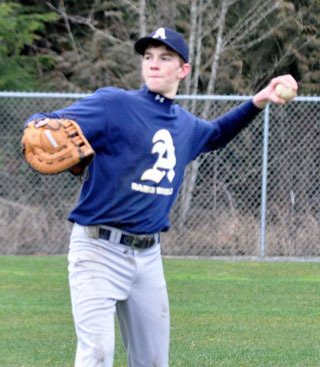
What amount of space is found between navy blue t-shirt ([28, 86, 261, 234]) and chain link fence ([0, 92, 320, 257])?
7.58m

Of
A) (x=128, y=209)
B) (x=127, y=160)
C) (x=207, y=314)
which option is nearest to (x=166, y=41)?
(x=127, y=160)

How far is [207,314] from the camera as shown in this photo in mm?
8508

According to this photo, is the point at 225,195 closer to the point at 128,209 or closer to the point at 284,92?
the point at 284,92

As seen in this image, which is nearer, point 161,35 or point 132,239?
point 132,239

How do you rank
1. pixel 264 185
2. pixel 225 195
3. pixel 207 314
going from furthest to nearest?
pixel 225 195 < pixel 264 185 < pixel 207 314

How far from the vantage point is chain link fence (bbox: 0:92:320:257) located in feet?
41.7

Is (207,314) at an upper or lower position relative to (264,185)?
lower

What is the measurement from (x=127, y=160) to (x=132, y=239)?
0.38 metres

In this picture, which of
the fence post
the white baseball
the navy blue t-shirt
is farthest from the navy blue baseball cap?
the fence post

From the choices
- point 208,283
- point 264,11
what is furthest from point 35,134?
point 264,11

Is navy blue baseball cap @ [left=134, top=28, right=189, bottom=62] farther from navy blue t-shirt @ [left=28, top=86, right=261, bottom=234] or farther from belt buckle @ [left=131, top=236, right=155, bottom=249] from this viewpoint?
belt buckle @ [left=131, top=236, right=155, bottom=249]

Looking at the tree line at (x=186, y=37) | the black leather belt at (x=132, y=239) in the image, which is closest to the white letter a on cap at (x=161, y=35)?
the black leather belt at (x=132, y=239)

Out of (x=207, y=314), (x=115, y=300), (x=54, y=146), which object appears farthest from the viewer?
(x=207, y=314)

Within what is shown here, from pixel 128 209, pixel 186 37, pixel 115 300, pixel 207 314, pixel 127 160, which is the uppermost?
pixel 186 37
